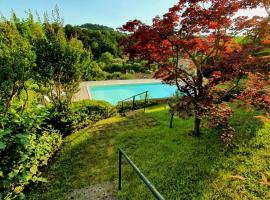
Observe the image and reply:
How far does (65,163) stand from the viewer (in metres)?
5.80

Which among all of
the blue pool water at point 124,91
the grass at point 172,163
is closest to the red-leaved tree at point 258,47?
the grass at point 172,163

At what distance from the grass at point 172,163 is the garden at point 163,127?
22mm

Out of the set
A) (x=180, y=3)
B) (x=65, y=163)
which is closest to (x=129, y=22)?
(x=180, y=3)

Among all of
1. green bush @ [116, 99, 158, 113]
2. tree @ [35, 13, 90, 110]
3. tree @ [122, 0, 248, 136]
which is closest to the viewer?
tree @ [122, 0, 248, 136]

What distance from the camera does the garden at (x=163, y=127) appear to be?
4.20 meters

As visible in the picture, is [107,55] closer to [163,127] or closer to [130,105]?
[130,105]

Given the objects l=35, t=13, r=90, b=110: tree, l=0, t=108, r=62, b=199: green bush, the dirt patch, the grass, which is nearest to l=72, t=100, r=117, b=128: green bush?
l=35, t=13, r=90, b=110: tree

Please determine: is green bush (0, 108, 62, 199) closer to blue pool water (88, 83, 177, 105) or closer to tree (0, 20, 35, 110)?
tree (0, 20, 35, 110)

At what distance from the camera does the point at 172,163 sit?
5.09 metres

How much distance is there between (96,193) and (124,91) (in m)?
18.0

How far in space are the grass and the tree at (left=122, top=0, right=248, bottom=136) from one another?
0.86 m

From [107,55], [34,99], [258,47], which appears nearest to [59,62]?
[34,99]

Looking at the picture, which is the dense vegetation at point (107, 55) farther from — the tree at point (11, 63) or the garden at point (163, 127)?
the tree at point (11, 63)

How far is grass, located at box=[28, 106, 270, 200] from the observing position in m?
4.11
